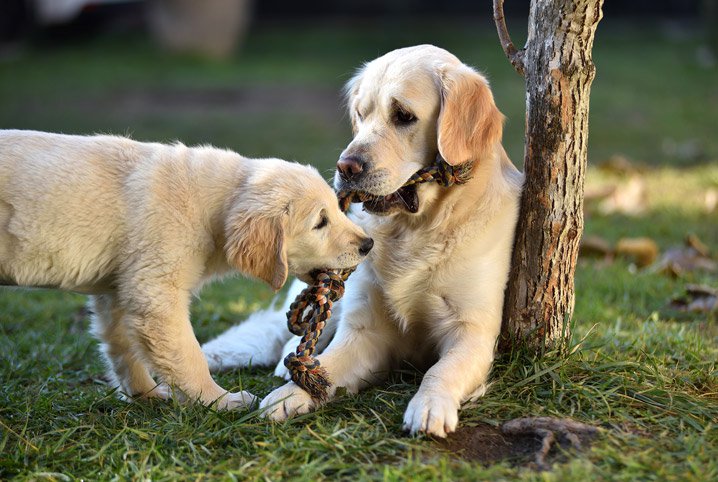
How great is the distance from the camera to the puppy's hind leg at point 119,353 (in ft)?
11.4

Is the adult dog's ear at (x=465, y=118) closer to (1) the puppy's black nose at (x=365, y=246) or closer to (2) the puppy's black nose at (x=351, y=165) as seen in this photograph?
(2) the puppy's black nose at (x=351, y=165)

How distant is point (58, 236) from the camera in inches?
124

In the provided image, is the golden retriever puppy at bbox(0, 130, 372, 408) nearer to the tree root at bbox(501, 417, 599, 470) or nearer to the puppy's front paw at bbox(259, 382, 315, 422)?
the puppy's front paw at bbox(259, 382, 315, 422)

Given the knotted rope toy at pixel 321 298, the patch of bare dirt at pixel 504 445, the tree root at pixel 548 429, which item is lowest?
the patch of bare dirt at pixel 504 445

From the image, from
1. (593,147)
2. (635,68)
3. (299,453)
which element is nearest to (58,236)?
(299,453)

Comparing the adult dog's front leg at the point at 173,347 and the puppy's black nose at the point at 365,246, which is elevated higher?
the puppy's black nose at the point at 365,246

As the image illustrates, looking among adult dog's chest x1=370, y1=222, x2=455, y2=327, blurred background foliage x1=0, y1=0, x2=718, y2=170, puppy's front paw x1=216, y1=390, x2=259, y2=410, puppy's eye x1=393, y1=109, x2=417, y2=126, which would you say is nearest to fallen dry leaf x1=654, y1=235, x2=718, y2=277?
adult dog's chest x1=370, y1=222, x2=455, y2=327

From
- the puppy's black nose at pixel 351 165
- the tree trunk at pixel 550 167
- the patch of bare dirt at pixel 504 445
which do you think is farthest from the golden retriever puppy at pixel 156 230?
the patch of bare dirt at pixel 504 445

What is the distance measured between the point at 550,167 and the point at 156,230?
4.73 ft

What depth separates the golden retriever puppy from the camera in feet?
10.3

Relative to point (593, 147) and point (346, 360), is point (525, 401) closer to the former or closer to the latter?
point (346, 360)

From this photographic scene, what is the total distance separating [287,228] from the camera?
10.6ft

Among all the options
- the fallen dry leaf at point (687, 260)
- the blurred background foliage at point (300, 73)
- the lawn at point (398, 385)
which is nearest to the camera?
the lawn at point (398, 385)

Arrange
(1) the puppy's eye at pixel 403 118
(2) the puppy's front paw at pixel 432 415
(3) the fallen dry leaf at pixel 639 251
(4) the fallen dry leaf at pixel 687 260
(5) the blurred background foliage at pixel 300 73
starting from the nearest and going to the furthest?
(2) the puppy's front paw at pixel 432 415 < (1) the puppy's eye at pixel 403 118 < (4) the fallen dry leaf at pixel 687 260 < (3) the fallen dry leaf at pixel 639 251 < (5) the blurred background foliage at pixel 300 73
